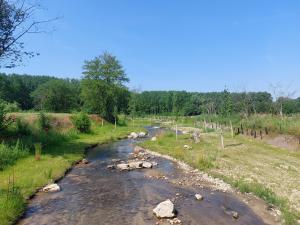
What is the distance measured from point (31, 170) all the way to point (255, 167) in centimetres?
1956

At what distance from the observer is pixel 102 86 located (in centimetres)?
8206

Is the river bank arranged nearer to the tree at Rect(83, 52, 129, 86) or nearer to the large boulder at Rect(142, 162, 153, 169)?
the large boulder at Rect(142, 162, 153, 169)

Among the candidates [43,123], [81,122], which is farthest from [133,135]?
[43,123]

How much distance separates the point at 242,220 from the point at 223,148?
75.9 ft

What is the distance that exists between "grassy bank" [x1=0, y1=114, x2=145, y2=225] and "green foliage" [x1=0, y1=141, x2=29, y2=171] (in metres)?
0.14

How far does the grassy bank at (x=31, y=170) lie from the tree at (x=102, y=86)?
111 ft

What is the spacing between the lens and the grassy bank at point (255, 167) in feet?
66.3

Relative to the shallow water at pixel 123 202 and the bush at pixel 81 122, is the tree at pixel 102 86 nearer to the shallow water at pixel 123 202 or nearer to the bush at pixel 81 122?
the bush at pixel 81 122

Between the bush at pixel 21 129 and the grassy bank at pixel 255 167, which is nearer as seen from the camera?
the grassy bank at pixel 255 167

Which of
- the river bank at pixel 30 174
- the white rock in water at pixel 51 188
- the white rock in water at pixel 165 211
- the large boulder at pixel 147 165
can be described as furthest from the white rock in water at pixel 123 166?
the white rock in water at pixel 165 211

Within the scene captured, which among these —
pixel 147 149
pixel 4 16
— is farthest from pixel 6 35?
pixel 147 149

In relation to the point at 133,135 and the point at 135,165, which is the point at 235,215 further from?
the point at 133,135

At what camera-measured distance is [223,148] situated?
40.1 metres

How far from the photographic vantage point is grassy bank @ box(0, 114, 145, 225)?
18.0m
